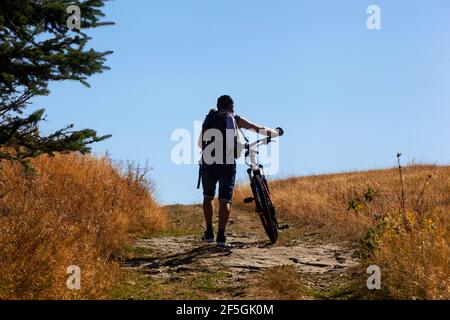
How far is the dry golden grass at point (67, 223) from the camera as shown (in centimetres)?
510

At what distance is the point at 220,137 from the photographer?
299 inches

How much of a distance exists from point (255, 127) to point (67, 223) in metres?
3.07

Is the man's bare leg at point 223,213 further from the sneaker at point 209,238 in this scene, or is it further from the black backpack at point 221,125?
the black backpack at point 221,125

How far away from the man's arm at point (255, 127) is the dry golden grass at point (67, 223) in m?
2.44

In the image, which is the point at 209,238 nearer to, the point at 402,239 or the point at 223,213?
the point at 223,213

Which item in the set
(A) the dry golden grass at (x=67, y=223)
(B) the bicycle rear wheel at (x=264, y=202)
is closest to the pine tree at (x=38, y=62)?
(A) the dry golden grass at (x=67, y=223)

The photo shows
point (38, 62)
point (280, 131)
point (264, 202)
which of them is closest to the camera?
point (38, 62)

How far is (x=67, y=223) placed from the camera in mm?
6820

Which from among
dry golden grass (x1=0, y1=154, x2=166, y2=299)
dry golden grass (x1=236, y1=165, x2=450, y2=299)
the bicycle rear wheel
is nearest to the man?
the bicycle rear wheel

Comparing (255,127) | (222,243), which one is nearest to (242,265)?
(222,243)

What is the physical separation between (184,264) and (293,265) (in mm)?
1406
